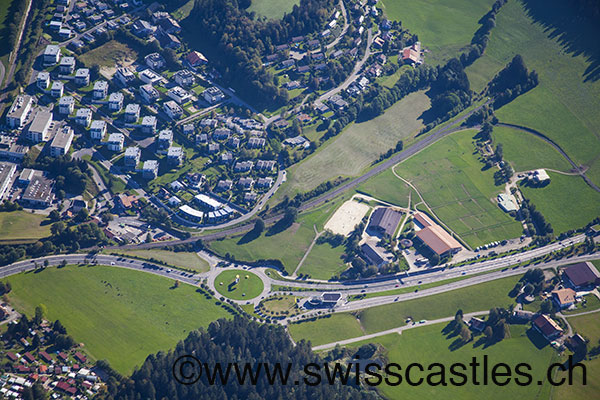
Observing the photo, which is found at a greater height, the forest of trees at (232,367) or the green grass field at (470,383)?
the green grass field at (470,383)

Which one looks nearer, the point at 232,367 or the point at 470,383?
the point at 232,367

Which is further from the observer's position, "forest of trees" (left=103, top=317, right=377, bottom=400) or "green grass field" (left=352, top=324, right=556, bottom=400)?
"green grass field" (left=352, top=324, right=556, bottom=400)

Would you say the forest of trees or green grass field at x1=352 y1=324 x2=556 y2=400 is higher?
green grass field at x1=352 y1=324 x2=556 y2=400

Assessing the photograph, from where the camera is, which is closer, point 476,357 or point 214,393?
point 214,393

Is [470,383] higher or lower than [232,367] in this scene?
higher


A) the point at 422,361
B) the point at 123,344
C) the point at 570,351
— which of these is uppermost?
the point at 570,351

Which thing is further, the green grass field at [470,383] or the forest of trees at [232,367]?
the green grass field at [470,383]

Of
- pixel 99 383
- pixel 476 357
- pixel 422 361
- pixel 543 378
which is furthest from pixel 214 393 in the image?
pixel 543 378

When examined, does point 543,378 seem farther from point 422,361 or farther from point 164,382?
point 164,382
